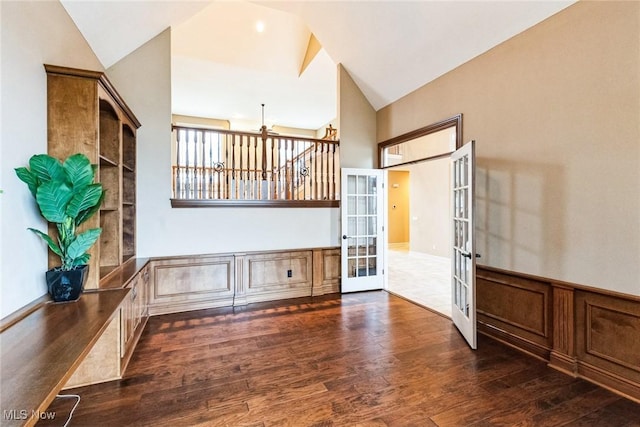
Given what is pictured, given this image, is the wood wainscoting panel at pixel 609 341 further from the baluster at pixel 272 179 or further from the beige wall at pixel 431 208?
the beige wall at pixel 431 208

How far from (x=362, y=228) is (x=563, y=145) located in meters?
3.00

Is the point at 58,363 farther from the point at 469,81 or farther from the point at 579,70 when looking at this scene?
the point at 469,81

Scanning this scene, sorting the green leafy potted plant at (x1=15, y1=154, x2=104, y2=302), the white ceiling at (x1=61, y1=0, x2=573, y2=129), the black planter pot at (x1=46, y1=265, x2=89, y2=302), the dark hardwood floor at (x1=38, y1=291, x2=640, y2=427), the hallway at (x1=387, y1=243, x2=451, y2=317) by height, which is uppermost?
the white ceiling at (x1=61, y1=0, x2=573, y2=129)

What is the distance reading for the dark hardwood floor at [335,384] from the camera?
6.52 ft

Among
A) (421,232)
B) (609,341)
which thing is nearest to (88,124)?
(609,341)

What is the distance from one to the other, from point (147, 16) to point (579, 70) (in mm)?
4555

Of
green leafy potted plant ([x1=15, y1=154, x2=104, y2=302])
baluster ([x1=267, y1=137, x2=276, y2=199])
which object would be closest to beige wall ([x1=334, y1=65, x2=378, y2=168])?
baluster ([x1=267, y1=137, x2=276, y2=199])

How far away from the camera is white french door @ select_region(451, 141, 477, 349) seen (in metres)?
2.90

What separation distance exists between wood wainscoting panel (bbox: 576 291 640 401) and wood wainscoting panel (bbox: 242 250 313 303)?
330 cm

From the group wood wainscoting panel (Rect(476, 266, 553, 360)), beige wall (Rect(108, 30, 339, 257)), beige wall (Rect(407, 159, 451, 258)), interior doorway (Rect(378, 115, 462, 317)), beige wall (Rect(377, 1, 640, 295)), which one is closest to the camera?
beige wall (Rect(377, 1, 640, 295))

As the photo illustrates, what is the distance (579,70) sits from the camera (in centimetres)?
248

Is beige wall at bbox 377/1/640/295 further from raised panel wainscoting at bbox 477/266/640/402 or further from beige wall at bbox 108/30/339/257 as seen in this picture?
beige wall at bbox 108/30/339/257

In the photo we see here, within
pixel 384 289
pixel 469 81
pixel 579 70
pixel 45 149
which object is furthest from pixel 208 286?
pixel 579 70

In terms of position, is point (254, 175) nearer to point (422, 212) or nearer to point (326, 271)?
point (326, 271)
